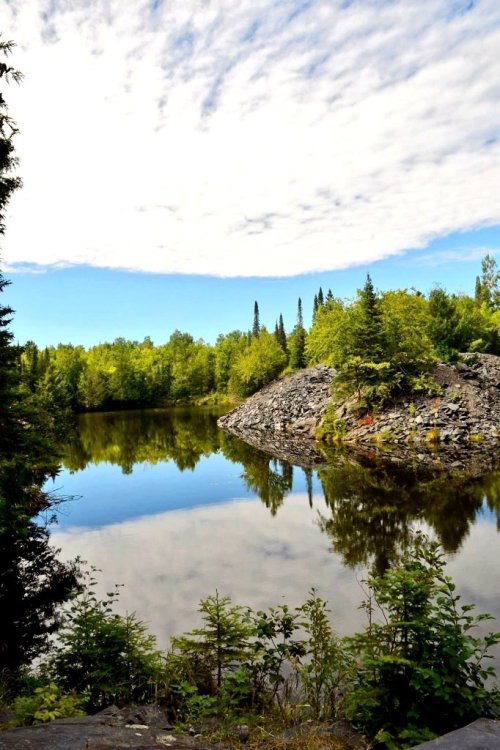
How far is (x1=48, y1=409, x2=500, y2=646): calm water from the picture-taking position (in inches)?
445

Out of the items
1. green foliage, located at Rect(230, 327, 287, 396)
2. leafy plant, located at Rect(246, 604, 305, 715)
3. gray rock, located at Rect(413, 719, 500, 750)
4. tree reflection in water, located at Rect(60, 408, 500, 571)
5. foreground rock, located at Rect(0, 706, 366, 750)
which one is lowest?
tree reflection in water, located at Rect(60, 408, 500, 571)

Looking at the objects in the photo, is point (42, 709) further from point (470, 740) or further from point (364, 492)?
point (364, 492)

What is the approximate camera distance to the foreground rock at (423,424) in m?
31.4

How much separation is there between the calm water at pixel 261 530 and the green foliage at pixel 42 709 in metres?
3.11

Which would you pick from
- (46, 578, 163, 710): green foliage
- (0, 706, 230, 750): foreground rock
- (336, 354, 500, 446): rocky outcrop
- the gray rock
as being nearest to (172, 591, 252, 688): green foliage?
(46, 578, 163, 710): green foliage

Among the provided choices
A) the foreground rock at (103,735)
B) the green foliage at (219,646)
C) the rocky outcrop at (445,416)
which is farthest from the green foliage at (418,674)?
the rocky outcrop at (445,416)

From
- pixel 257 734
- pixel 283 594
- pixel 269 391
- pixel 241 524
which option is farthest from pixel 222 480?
pixel 269 391

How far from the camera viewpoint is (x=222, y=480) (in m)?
26.3

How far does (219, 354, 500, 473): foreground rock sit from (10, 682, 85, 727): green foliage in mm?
24031

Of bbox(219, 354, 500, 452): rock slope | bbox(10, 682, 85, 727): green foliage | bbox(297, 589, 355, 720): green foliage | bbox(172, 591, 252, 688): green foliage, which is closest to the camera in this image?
bbox(10, 682, 85, 727): green foliage

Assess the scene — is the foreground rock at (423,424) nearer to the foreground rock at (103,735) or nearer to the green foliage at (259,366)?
the foreground rock at (103,735)

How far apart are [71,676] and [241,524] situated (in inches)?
405

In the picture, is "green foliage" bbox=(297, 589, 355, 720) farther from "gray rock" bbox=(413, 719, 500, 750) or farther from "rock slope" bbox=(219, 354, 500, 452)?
"rock slope" bbox=(219, 354, 500, 452)

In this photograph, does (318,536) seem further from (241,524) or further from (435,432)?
(435,432)
